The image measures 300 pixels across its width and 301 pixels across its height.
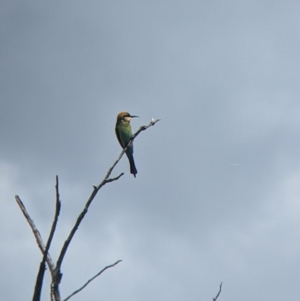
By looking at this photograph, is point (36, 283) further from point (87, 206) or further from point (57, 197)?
point (87, 206)

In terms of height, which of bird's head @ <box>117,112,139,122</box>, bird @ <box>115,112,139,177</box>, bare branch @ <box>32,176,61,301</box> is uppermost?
bird's head @ <box>117,112,139,122</box>

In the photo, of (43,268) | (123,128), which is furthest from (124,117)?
(43,268)

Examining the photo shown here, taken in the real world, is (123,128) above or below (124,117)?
below

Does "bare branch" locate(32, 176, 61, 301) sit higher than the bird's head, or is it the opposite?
the bird's head

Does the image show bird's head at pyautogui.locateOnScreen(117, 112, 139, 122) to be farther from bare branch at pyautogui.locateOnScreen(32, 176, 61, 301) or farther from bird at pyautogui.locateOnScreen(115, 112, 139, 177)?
bare branch at pyautogui.locateOnScreen(32, 176, 61, 301)

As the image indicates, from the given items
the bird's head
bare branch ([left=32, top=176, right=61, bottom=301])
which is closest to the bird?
the bird's head

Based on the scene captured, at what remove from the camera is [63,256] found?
2.82 metres

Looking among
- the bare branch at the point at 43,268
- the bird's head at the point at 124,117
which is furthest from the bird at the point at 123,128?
the bare branch at the point at 43,268

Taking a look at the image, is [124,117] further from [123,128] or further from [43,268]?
[43,268]

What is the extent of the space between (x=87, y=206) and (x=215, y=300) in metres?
1.01

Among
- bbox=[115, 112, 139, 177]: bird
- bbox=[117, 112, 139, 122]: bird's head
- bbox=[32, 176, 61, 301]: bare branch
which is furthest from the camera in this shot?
bbox=[117, 112, 139, 122]: bird's head

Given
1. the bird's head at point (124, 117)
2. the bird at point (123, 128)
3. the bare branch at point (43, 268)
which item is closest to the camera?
the bare branch at point (43, 268)

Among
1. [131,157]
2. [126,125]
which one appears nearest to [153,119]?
[131,157]

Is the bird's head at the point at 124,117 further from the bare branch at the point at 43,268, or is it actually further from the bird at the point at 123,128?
the bare branch at the point at 43,268
